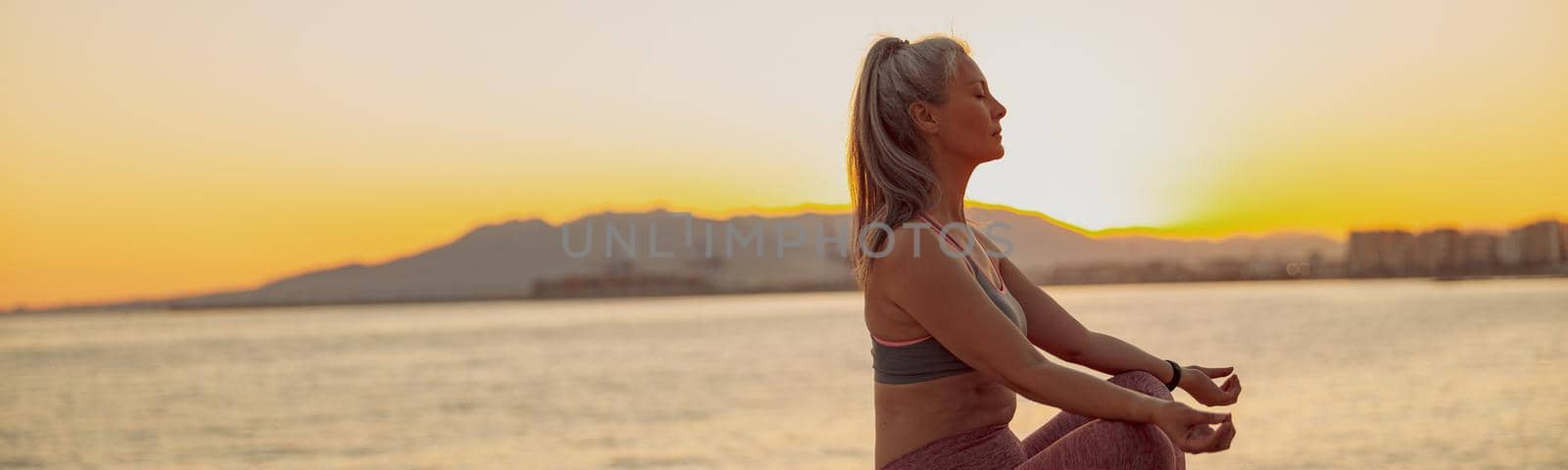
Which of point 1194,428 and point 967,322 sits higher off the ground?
point 967,322

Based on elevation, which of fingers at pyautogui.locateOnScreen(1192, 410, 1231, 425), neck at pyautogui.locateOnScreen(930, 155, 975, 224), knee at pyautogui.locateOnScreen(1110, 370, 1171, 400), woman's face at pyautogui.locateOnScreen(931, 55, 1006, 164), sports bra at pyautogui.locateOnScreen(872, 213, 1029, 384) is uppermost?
woman's face at pyautogui.locateOnScreen(931, 55, 1006, 164)

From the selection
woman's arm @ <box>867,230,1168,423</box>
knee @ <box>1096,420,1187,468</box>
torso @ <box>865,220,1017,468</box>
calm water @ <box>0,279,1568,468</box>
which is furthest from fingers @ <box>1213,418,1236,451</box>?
calm water @ <box>0,279,1568,468</box>

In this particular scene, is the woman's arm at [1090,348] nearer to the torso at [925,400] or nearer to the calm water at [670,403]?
the torso at [925,400]

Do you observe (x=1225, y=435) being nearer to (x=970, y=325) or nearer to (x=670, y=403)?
(x=970, y=325)

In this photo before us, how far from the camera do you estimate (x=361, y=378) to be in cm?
2778

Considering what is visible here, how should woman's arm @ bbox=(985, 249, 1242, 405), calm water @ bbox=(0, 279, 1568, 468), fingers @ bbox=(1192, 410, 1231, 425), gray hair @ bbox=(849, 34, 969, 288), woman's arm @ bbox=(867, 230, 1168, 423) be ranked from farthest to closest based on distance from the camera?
1. calm water @ bbox=(0, 279, 1568, 468)
2. woman's arm @ bbox=(985, 249, 1242, 405)
3. gray hair @ bbox=(849, 34, 969, 288)
4. woman's arm @ bbox=(867, 230, 1168, 423)
5. fingers @ bbox=(1192, 410, 1231, 425)

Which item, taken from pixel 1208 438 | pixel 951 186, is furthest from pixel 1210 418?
pixel 951 186

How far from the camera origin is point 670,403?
1895 cm

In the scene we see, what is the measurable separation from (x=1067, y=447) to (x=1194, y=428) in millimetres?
205

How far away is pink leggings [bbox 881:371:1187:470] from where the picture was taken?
211 centimetres

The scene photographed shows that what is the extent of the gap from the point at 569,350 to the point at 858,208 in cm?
3601

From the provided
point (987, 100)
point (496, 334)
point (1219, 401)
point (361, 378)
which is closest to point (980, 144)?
point (987, 100)

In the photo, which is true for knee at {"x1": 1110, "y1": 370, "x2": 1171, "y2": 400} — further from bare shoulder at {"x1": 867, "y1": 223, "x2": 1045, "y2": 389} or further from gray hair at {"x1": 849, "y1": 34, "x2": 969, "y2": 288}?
gray hair at {"x1": 849, "y1": 34, "x2": 969, "y2": 288}

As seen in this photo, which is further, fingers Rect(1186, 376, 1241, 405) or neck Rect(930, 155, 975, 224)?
fingers Rect(1186, 376, 1241, 405)
